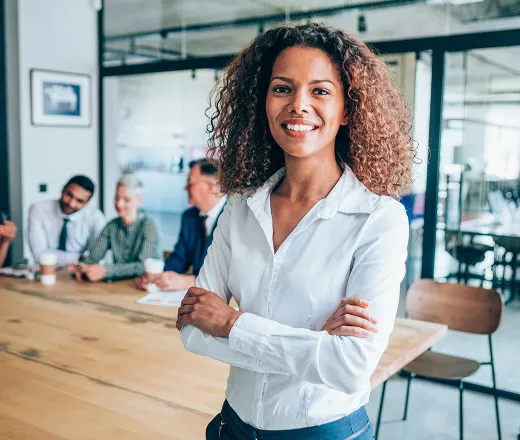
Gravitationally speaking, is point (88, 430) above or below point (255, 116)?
below

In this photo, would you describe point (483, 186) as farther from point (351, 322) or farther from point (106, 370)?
Result: point (351, 322)

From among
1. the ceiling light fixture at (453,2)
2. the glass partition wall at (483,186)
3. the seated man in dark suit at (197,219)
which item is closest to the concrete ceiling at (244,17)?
the ceiling light fixture at (453,2)

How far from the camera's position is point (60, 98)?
5.29m

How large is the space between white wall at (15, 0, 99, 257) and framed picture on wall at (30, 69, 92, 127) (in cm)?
5

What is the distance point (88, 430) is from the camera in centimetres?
151

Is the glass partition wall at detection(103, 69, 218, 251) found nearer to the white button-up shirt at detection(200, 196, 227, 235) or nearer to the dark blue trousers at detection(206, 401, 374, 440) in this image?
the white button-up shirt at detection(200, 196, 227, 235)

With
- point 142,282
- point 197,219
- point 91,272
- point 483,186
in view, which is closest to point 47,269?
point 91,272

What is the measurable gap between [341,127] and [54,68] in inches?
180

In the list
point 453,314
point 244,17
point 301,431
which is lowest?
point 453,314

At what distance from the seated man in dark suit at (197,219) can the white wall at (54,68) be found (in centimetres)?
242

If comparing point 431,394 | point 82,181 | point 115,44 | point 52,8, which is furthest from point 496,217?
point 52,8

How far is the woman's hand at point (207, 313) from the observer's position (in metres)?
1.16

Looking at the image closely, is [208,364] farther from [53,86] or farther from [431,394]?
[53,86]

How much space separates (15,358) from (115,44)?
13.2 feet
